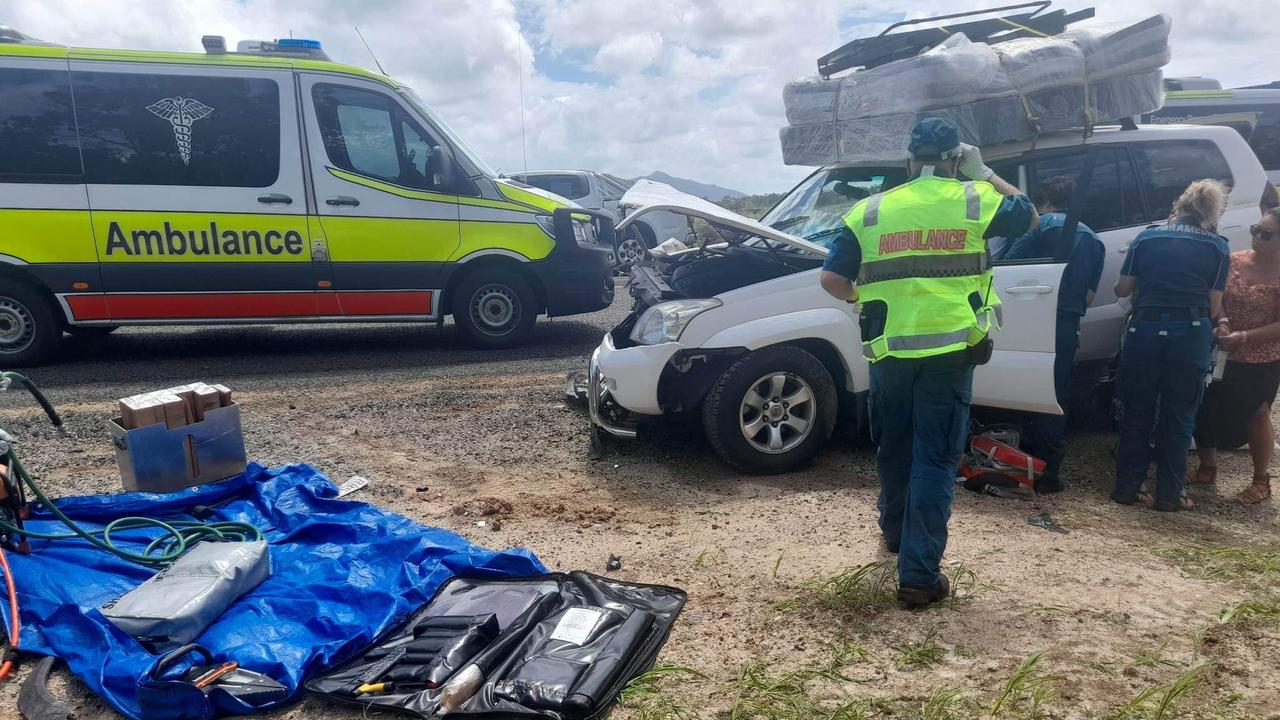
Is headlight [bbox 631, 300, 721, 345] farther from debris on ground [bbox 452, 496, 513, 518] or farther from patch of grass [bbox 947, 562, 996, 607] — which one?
patch of grass [bbox 947, 562, 996, 607]

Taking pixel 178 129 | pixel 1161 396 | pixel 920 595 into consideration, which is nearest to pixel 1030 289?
pixel 1161 396

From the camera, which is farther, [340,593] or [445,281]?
[445,281]

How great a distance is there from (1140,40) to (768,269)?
7.99ft

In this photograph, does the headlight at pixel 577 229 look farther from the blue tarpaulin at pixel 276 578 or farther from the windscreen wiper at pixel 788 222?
the blue tarpaulin at pixel 276 578

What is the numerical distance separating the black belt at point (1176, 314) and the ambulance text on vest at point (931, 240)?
78.2 inches

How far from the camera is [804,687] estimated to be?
105 inches

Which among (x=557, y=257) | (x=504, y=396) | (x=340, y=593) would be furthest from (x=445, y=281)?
(x=340, y=593)

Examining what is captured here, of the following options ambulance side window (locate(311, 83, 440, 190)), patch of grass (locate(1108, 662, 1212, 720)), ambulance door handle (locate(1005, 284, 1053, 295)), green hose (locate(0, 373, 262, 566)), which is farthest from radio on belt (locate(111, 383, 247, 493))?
ambulance door handle (locate(1005, 284, 1053, 295))

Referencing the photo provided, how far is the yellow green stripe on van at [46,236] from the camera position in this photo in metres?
6.88

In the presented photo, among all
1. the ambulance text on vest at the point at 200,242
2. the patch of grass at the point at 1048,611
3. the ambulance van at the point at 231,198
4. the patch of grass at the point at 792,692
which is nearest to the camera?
the patch of grass at the point at 792,692

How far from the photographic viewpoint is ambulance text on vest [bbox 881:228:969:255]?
3.12 meters

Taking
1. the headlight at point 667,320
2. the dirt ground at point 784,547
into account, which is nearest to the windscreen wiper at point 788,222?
the headlight at point 667,320

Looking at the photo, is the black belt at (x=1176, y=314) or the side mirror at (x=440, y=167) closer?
the black belt at (x=1176, y=314)

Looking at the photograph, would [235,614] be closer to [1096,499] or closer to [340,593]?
[340,593]
